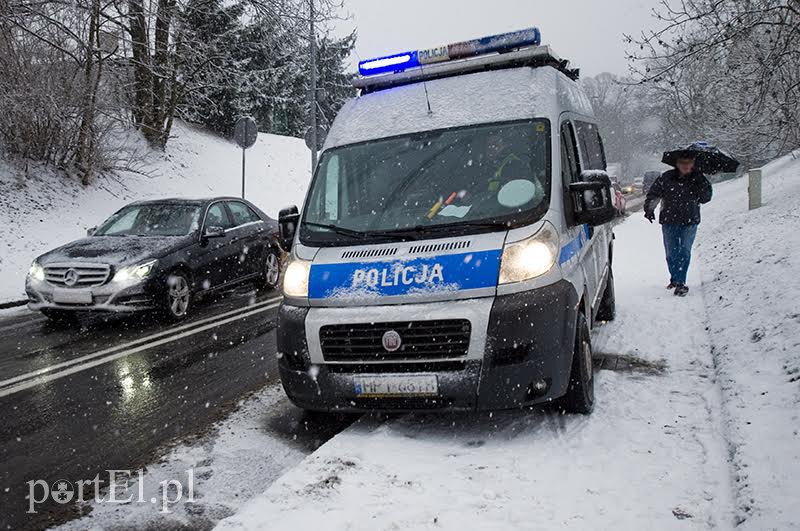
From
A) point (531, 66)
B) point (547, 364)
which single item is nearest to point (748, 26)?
point (531, 66)

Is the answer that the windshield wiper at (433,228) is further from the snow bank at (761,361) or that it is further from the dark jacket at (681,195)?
the dark jacket at (681,195)

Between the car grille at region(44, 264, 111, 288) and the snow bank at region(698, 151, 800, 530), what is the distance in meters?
6.67

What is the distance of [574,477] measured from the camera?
340 cm

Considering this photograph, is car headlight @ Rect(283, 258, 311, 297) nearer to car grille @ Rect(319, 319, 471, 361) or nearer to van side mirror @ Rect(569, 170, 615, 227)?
car grille @ Rect(319, 319, 471, 361)

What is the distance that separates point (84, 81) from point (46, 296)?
28.3 ft

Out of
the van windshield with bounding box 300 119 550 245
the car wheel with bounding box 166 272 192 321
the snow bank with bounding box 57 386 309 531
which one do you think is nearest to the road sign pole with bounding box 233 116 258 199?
the car wheel with bounding box 166 272 192 321

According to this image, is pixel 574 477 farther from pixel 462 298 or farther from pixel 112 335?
pixel 112 335

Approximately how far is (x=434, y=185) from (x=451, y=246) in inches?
27.2

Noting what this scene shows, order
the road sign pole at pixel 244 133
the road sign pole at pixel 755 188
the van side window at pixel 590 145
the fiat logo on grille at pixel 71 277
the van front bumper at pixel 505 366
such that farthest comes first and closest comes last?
the road sign pole at pixel 755 188 → the road sign pole at pixel 244 133 → the fiat logo on grille at pixel 71 277 → the van side window at pixel 590 145 → the van front bumper at pixel 505 366

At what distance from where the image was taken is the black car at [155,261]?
7.59 m

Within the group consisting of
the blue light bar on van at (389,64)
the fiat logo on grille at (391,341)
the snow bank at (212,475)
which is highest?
the blue light bar on van at (389,64)

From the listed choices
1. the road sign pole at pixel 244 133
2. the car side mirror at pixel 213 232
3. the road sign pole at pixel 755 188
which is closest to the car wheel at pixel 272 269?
the car side mirror at pixel 213 232

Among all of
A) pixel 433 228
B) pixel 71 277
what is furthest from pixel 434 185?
pixel 71 277

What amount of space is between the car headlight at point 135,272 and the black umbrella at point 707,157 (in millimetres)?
6639
